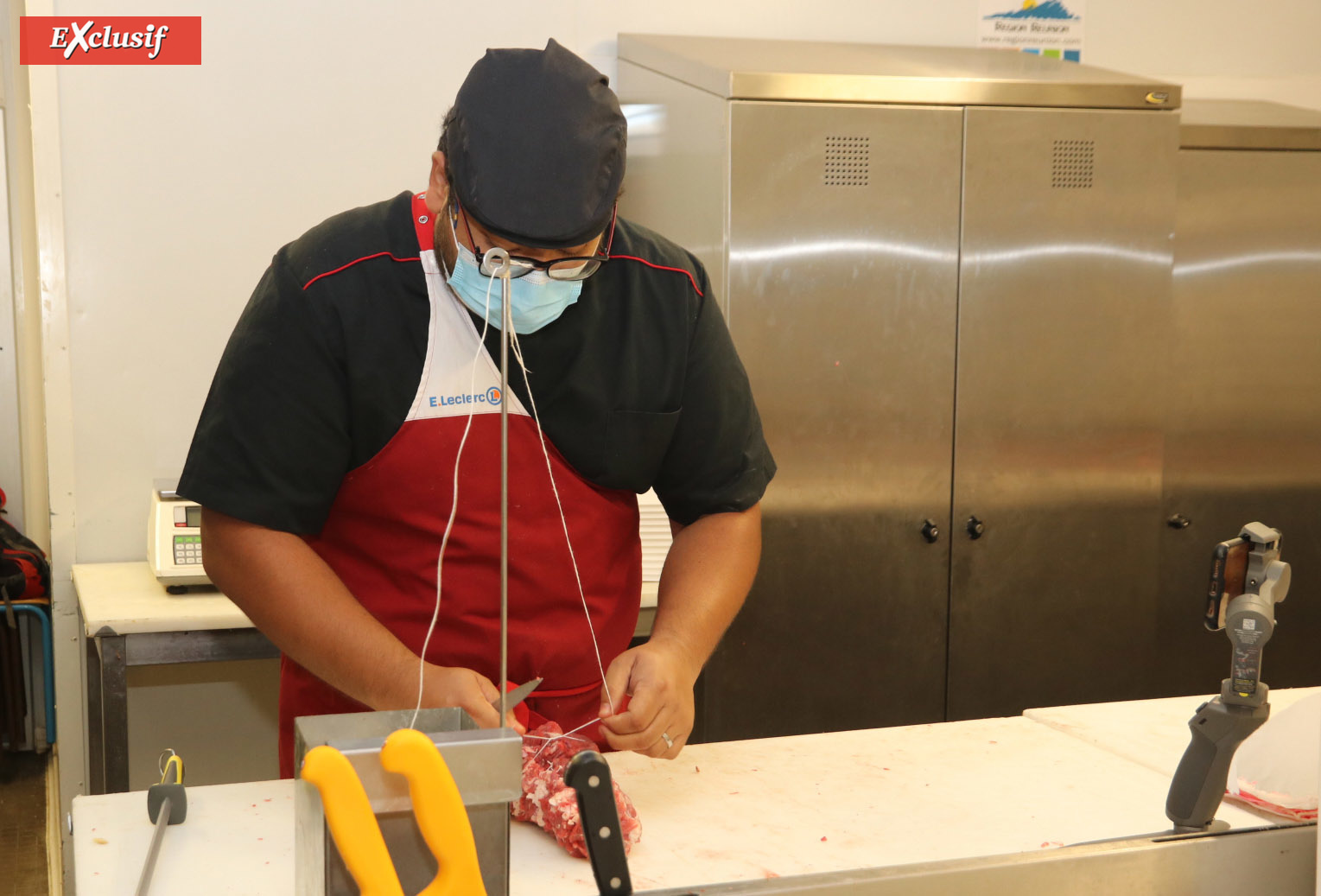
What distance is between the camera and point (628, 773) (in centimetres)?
132

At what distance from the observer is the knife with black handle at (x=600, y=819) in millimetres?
703

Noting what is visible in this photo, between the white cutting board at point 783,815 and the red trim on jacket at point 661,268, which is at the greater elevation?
the red trim on jacket at point 661,268

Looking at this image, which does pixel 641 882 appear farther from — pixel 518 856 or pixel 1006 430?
pixel 1006 430

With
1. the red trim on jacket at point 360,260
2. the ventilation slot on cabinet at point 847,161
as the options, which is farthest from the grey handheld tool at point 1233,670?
the ventilation slot on cabinet at point 847,161

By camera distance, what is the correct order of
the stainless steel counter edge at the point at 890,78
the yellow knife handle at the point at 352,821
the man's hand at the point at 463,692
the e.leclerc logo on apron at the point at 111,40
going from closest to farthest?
the yellow knife handle at the point at 352,821 < the man's hand at the point at 463,692 < the stainless steel counter edge at the point at 890,78 < the e.leclerc logo on apron at the point at 111,40

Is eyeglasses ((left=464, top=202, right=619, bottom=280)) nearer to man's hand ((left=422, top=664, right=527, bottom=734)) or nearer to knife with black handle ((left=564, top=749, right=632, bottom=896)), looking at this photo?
man's hand ((left=422, top=664, right=527, bottom=734))

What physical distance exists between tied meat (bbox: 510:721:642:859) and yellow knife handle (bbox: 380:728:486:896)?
347 millimetres

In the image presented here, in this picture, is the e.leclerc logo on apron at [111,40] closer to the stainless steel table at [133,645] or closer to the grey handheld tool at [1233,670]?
the stainless steel table at [133,645]

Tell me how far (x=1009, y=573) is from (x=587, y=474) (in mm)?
1647

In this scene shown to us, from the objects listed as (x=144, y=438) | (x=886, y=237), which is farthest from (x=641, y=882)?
(x=144, y=438)

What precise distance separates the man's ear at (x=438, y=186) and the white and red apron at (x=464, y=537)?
0.27 feet

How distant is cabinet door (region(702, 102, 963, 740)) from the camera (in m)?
2.52

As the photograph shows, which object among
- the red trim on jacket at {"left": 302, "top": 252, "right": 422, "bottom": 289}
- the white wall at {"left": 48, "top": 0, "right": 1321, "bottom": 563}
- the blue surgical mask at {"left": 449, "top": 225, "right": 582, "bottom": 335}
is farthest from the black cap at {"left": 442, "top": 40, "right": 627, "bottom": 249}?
the white wall at {"left": 48, "top": 0, "right": 1321, "bottom": 563}

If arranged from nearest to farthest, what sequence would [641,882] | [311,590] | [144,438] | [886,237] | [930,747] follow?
[641,882] → [311,590] → [930,747] → [886,237] → [144,438]
